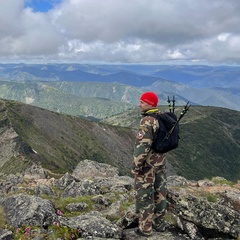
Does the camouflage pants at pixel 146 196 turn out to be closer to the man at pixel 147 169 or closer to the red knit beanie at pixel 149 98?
the man at pixel 147 169

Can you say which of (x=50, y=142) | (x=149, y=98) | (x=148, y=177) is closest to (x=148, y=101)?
(x=149, y=98)

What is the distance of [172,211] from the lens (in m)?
14.4

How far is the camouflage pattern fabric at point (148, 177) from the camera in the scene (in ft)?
39.6

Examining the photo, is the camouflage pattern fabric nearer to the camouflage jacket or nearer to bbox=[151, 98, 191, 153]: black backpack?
the camouflage jacket

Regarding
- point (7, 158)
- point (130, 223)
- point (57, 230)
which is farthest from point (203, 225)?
point (7, 158)

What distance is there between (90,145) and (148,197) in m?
164

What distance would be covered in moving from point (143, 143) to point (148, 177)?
156cm

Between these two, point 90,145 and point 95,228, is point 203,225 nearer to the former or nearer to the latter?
point 95,228

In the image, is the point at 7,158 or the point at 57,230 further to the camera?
the point at 7,158

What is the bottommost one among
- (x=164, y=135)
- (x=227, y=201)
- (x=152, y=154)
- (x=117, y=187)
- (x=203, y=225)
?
(x=117, y=187)

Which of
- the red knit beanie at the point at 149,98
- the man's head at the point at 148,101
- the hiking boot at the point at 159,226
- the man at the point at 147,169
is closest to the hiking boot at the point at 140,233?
the man at the point at 147,169

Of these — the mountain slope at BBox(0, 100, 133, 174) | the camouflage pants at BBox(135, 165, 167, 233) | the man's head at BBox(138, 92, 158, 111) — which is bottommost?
the mountain slope at BBox(0, 100, 133, 174)

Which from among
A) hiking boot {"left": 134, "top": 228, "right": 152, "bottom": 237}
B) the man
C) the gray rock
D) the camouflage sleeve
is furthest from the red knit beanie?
the gray rock

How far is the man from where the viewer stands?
12070 mm
